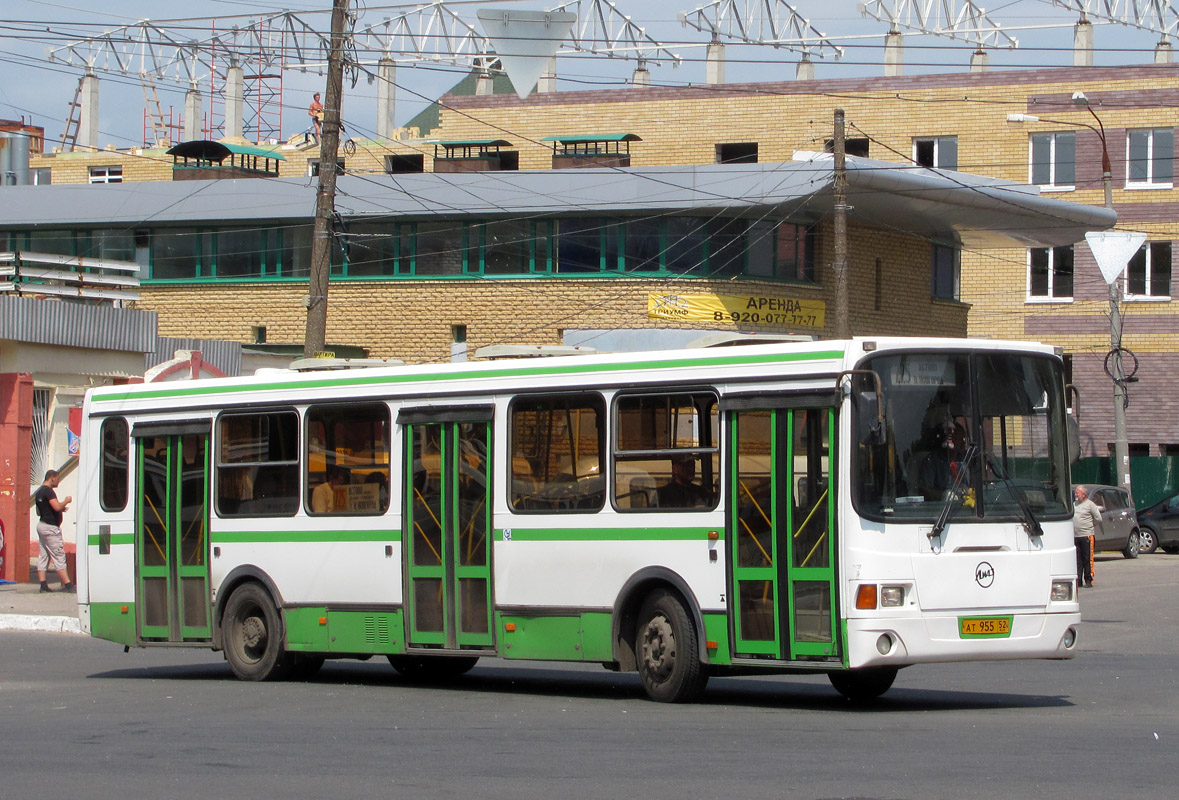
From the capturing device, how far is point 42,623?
2061 centimetres

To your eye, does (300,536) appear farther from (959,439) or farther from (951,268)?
(951,268)

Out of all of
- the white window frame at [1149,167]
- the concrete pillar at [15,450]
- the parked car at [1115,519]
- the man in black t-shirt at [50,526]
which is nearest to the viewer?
the man in black t-shirt at [50,526]

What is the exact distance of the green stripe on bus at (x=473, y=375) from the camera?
38.0ft

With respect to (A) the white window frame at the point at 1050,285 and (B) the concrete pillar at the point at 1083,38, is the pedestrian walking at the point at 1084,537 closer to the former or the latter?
(A) the white window frame at the point at 1050,285

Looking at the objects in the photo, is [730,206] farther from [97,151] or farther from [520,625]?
[97,151]

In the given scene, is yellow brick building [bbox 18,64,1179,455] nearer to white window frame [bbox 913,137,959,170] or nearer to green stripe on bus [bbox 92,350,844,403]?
white window frame [bbox 913,137,959,170]

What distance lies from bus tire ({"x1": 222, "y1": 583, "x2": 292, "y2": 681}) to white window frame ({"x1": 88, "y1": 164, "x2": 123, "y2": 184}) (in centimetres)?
4215

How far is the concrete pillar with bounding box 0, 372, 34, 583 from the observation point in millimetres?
25078

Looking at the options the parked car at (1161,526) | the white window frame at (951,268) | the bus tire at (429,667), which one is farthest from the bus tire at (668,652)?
the parked car at (1161,526)

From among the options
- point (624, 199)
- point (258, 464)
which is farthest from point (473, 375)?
point (624, 199)

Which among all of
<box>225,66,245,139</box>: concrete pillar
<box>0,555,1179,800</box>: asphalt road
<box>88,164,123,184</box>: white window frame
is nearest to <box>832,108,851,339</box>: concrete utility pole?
<box>0,555,1179,800</box>: asphalt road

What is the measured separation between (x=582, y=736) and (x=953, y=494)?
300 cm

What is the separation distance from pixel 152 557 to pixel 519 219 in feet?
64.8

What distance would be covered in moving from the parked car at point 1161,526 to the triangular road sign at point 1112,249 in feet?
36.6
